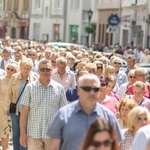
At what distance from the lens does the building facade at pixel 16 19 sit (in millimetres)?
75938

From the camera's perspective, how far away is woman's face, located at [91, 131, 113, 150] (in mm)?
5777

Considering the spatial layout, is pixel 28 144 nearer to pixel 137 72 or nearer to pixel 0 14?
pixel 137 72

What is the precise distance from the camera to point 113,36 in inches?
2109

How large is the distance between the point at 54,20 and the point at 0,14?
17.0 m

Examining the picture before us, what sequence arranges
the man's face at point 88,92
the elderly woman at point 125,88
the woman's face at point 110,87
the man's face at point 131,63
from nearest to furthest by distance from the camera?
the man's face at point 88,92
the woman's face at point 110,87
the elderly woman at point 125,88
the man's face at point 131,63

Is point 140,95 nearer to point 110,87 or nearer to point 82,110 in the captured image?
point 110,87

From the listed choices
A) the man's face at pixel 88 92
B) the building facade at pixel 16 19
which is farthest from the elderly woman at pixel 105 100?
the building facade at pixel 16 19

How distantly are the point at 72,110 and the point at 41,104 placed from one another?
278cm

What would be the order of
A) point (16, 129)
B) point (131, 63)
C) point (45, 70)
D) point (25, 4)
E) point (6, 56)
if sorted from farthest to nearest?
point (25, 4) → point (6, 56) → point (131, 63) → point (16, 129) → point (45, 70)

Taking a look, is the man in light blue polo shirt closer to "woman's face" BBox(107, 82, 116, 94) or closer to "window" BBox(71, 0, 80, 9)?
"woman's face" BBox(107, 82, 116, 94)

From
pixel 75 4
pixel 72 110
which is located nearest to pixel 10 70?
pixel 72 110

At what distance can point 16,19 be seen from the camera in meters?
76.8

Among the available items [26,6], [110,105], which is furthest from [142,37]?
[110,105]

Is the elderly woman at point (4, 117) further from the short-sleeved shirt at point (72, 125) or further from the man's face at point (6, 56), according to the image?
the short-sleeved shirt at point (72, 125)
